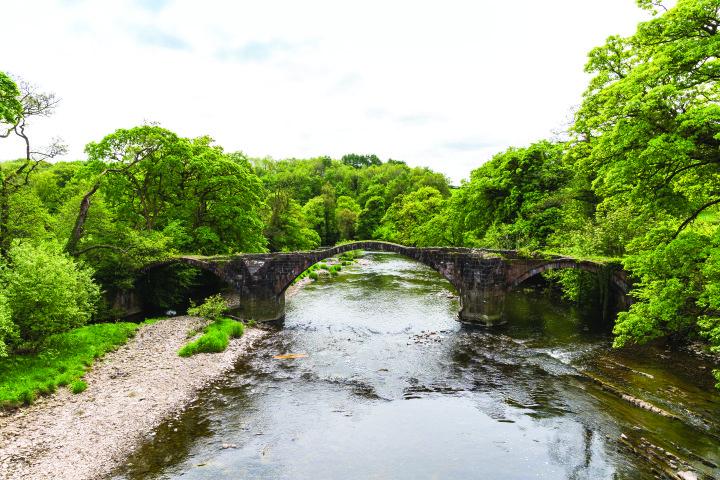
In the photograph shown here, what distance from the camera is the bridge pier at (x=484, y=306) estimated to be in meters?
30.8

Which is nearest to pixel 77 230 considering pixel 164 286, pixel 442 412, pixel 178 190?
pixel 164 286

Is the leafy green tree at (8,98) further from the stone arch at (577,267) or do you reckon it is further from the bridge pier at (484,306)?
the stone arch at (577,267)

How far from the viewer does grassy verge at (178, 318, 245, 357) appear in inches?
942

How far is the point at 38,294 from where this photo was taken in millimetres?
18719

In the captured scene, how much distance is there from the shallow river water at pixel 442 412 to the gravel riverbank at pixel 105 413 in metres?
0.96

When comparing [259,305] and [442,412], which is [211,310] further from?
[442,412]

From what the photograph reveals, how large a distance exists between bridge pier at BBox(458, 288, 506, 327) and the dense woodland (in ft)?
23.0

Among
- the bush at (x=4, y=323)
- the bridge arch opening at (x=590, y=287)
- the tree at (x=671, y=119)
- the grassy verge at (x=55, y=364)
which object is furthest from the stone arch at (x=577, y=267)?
the bush at (x=4, y=323)

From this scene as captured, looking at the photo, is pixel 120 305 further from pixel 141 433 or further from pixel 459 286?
pixel 459 286

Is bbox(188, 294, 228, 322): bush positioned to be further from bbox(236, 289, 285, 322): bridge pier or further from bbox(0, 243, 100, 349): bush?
bbox(0, 243, 100, 349): bush

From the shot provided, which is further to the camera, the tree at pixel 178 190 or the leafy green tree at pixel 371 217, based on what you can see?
the leafy green tree at pixel 371 217

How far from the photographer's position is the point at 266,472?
13.5 meters

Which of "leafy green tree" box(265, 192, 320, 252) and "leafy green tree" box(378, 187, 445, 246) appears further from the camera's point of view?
"leafy green tree" box(378, 187, 445, 246)

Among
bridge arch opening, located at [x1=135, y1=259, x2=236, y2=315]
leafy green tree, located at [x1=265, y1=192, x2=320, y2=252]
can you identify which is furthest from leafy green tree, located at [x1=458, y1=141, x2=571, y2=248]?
bridge arch opening, located at [x1=135, y1=259, x2=236, y2=315]
